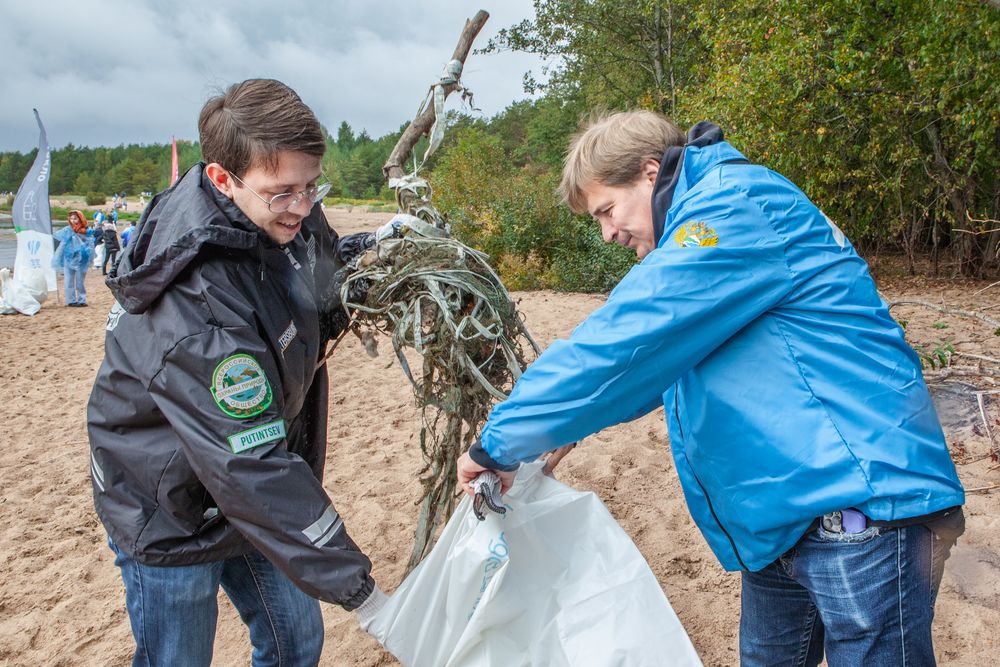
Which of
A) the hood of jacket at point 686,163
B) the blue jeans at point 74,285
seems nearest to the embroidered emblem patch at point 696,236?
the hood of jacket at point 686,163

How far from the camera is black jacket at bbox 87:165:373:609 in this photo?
4.46 ft

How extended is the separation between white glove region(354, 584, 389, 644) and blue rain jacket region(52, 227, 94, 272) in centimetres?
1119

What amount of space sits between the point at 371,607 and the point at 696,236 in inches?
44.7

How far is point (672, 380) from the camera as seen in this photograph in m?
1.30

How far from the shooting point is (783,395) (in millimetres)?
1252

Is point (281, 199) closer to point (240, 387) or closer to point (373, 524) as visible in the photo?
point (240, 387)

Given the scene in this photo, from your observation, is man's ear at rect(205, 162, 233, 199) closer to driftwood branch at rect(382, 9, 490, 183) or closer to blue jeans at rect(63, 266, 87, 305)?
driftwood branch at rect(382, 9, 490, 183)

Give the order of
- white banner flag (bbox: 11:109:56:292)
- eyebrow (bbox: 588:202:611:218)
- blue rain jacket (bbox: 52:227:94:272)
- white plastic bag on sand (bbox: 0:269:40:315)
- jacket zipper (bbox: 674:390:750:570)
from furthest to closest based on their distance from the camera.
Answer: blue rain jacket (bbox: 52:227:94:272) → white banner flag (bbox: 11:109:56:292) → white plastic bag on sand (bbox: 0:269:40:315) → eyebrow (bbox: 588:202:611:218) → jacket zipper (bbox: 674:390:750:570)

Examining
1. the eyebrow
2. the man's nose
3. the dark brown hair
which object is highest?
the dark brown hair

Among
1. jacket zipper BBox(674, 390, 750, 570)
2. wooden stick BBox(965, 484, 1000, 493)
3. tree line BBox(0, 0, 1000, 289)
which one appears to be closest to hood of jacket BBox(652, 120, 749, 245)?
jacket zipper BBox(674, 390, 750, 570)

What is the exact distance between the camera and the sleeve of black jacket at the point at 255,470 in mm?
1353

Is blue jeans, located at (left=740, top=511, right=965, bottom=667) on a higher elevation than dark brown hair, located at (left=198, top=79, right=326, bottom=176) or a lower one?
lower

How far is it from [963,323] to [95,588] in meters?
6.98

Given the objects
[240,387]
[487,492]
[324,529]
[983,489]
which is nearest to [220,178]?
[240,387]
